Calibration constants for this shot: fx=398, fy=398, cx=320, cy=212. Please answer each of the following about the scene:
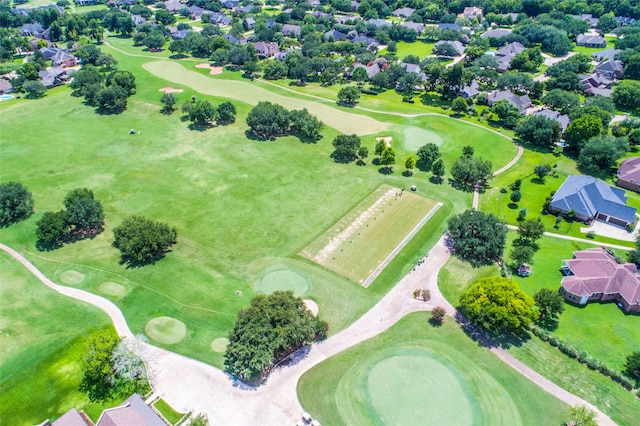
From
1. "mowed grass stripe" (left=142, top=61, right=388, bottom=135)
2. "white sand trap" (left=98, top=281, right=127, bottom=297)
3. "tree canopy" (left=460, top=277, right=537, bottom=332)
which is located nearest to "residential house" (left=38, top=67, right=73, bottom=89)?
"mowed grass stripe" (left=142, top=61, right=388, bottom=135)

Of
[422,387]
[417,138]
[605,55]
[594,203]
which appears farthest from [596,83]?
[422,387]

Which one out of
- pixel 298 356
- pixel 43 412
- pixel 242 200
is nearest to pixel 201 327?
pixel 298 356

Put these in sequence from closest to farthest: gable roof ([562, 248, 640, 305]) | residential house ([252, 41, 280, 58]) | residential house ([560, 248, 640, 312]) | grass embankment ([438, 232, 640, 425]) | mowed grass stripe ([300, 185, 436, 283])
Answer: grass embankment ([438, 232, 640, 425]) → residential house ([560, 248, 640, 312]) → gable roof ([562, 248, 640, 305]) → mowed grass stripe ([300, 185, 436, 283]) → residential house ([252, 41, 280, 58])

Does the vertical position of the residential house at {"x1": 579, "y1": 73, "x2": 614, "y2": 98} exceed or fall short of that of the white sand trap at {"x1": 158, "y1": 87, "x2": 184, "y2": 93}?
it exceeds it

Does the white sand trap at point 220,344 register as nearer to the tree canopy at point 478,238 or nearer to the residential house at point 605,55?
the tree canopy at point 478,238

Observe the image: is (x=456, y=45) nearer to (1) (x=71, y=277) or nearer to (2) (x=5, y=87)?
(1) (x=71, y=277)

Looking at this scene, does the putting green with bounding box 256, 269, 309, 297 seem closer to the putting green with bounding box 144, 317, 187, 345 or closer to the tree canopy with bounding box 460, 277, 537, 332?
the putting green with bounding box 144, 317, 187, 345
